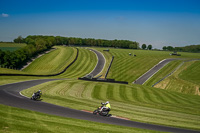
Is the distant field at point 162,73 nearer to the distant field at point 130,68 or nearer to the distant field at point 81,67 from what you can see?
the distant field at point 130,68

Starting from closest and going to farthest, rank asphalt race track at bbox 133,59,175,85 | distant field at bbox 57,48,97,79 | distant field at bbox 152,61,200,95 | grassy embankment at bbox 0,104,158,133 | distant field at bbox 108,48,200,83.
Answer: grassy embankment at bbox 0,104,158,133
distant field at bbox 152,61,200,95
asphalt race track at bbox 133,59,175,85
distant field at bbox 108,48,200,83
distant field at bbox 57,48,97,79

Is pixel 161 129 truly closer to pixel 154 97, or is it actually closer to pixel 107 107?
pixel 107 107

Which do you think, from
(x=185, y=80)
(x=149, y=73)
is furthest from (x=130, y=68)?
(x=185, y=80)

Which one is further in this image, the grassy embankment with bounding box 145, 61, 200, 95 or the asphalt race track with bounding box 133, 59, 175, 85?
the asphalt race track with bounding box 133, 59, 175, 85

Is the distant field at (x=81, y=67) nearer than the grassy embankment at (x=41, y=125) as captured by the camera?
No

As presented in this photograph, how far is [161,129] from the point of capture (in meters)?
19.6

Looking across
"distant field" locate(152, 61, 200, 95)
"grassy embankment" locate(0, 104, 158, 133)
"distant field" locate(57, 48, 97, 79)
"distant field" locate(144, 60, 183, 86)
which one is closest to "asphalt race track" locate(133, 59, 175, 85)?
"distant field" locate(144, 60, 183, 86)

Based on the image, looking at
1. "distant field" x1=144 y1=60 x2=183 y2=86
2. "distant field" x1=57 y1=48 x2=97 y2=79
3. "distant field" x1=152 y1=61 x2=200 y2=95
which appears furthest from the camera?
"distant field" x1=57 y1=48 x2=97 y2=79

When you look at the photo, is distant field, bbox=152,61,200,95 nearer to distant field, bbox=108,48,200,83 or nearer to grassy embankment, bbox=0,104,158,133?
distant field, bbox=108,48,200,83

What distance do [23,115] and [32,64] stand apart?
10833cm

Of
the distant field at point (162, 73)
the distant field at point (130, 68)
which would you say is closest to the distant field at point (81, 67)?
the distant field at point (130, 68)

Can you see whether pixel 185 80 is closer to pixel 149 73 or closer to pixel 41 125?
pixel 149 73

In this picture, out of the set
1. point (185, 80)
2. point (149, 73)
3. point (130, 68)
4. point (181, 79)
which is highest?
point (130, 68)

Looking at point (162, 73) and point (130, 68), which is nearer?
point (162, 73)
